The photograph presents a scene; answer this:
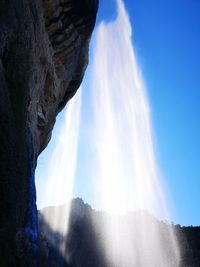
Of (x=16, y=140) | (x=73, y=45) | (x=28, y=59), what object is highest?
(x=73, y=45)

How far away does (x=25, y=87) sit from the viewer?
22.2 ft

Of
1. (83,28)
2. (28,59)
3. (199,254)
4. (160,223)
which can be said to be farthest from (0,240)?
(160,223)

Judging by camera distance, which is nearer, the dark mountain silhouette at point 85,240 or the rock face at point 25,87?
the rock face at point 25,87

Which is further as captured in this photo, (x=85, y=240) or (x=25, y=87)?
(x=85, y=240)

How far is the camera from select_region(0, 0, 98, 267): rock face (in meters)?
5.30

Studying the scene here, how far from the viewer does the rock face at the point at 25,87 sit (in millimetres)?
5301

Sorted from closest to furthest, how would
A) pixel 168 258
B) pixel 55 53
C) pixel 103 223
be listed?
pixel 55 53, pixel 168 258, pixel 103 223

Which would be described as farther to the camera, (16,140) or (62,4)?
(62,4)

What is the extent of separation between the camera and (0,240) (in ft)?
15.7

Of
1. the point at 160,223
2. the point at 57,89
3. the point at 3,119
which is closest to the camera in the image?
the point at 3,119

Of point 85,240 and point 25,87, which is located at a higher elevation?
point 85,240

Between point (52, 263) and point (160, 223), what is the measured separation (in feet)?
33.8

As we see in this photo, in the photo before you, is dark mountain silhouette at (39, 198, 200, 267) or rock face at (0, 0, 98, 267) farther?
dark mountain silhouette at (39, 198, 200, 267)

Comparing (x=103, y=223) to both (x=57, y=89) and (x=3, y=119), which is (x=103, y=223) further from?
(x=3, y=119)
